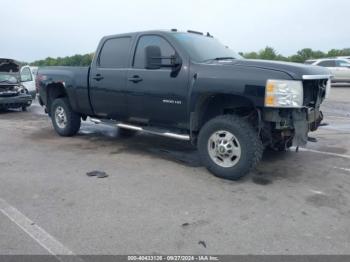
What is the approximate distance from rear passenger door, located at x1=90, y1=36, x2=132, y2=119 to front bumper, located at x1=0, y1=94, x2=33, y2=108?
6.70 m

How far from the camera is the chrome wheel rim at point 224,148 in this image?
500 centimetres

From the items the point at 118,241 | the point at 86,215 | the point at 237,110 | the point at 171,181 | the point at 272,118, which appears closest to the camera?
the point at 118,241

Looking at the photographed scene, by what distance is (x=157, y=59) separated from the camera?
5641 mm

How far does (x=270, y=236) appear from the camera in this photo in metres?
3.52

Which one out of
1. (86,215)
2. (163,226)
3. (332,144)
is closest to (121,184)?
(86,215)

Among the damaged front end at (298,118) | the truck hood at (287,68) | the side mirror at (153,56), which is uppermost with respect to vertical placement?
the side mirror at (153,56)

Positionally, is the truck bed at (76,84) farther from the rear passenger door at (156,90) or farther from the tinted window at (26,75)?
the tinted window at (26,75)

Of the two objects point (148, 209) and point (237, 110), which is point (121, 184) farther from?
point (237, 110)

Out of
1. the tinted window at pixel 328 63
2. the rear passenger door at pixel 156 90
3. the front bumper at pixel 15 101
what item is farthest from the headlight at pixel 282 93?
the tinted window at pixel 328 63

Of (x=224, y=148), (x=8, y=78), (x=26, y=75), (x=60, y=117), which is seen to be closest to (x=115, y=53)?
(x=60, y=117)

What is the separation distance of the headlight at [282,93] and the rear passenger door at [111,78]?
2.66m

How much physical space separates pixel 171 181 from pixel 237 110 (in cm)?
139

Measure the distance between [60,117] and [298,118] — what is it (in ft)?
17.0

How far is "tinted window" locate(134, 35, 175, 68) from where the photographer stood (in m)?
5.83
